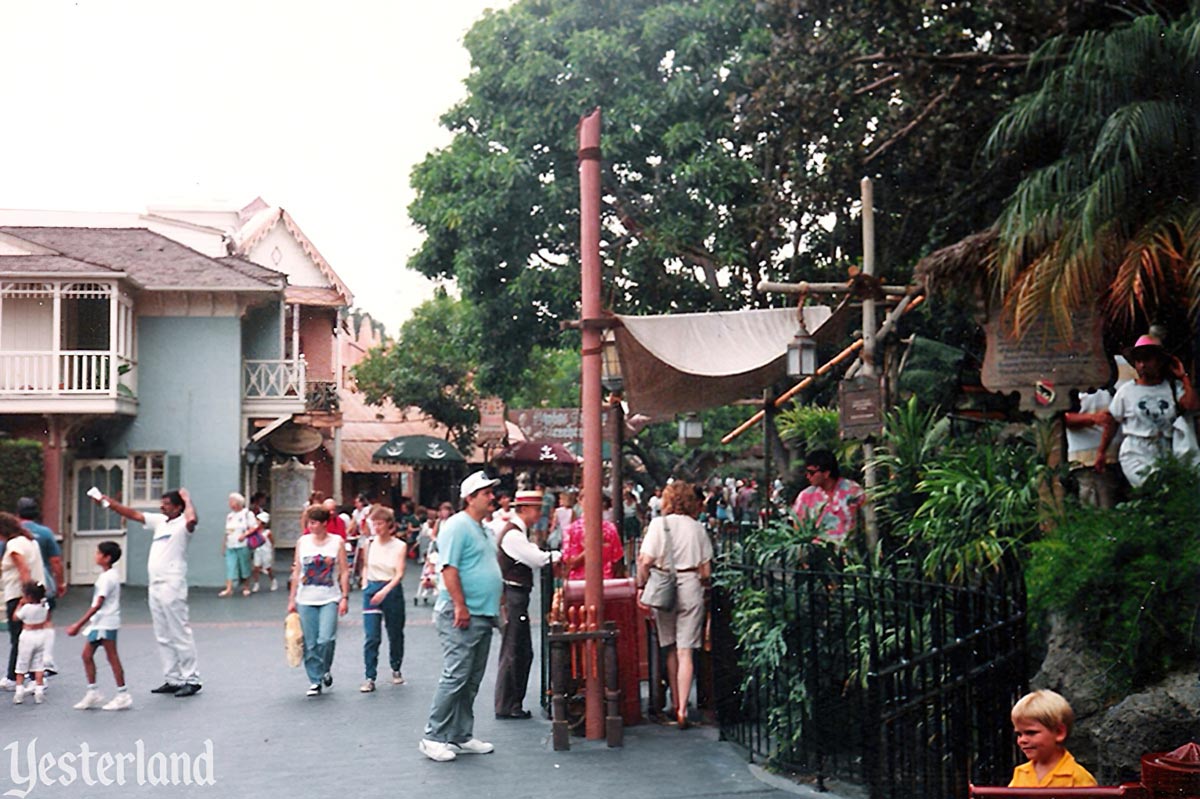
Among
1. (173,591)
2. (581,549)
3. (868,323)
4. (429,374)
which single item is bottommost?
(173,591)

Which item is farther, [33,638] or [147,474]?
[147,474]

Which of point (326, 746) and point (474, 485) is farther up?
point (474, 485)

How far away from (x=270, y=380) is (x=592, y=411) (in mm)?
20204

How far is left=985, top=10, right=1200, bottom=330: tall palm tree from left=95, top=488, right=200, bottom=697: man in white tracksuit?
693 cm

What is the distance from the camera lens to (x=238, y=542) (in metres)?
23.1

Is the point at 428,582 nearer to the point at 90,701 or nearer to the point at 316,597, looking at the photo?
the point at 316,597

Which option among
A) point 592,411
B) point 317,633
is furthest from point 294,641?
point 592,411

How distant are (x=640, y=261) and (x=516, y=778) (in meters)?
15.1

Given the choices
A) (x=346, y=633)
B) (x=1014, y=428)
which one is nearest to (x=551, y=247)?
(x=346, y=633)

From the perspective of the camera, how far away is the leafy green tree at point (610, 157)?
22312mm

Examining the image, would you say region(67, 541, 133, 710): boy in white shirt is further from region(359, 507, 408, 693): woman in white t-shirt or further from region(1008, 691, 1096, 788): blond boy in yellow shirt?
region(1008, 691, 1096, 788): blond boy in yellow shirt

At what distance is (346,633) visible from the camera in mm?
16828

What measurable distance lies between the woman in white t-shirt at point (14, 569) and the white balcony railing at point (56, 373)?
41.5ft

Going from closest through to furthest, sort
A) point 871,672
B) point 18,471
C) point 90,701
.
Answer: point 871,672
point 90,701
point 18,471
